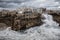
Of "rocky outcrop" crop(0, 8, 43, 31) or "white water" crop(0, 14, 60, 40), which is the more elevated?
"rocky outcrop" crop(0, 8, 43, 31)

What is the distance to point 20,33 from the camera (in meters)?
9.73

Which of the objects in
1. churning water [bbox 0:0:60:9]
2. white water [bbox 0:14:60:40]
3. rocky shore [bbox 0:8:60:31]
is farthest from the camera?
churning water [bbox 0:0:60:9]

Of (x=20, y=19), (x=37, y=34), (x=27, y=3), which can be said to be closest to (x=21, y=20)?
(x=20, y=19)

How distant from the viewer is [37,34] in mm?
9484

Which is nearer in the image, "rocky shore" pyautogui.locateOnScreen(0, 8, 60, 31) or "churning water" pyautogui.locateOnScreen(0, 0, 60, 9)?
"rocky shore" pyautogui.locateOnScreen(0, 8, 60, 31)

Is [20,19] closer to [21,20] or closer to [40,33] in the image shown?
[21,20]

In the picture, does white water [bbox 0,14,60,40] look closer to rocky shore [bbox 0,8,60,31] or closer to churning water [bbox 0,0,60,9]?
rocky shore [bbox 0,8,60,31]

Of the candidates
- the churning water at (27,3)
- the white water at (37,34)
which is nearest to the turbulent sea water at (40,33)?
the white water at (37,34)

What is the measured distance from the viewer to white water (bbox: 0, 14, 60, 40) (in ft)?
29.8

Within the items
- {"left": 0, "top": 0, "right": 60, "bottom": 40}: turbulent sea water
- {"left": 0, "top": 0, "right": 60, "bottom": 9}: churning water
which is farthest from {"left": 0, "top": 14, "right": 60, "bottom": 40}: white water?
{"left": 0, "top": 0, "right": 60, "bottom": 9}: churning water

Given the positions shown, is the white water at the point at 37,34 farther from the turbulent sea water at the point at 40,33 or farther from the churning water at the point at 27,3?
the churning water at the point at 27,3

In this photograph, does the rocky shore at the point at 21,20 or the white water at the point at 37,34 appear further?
the rocky shore at the point at 21,20

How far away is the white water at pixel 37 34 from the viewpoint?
909cm

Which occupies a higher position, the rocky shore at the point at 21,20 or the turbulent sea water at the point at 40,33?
the rocky shore at the point at 21,20
